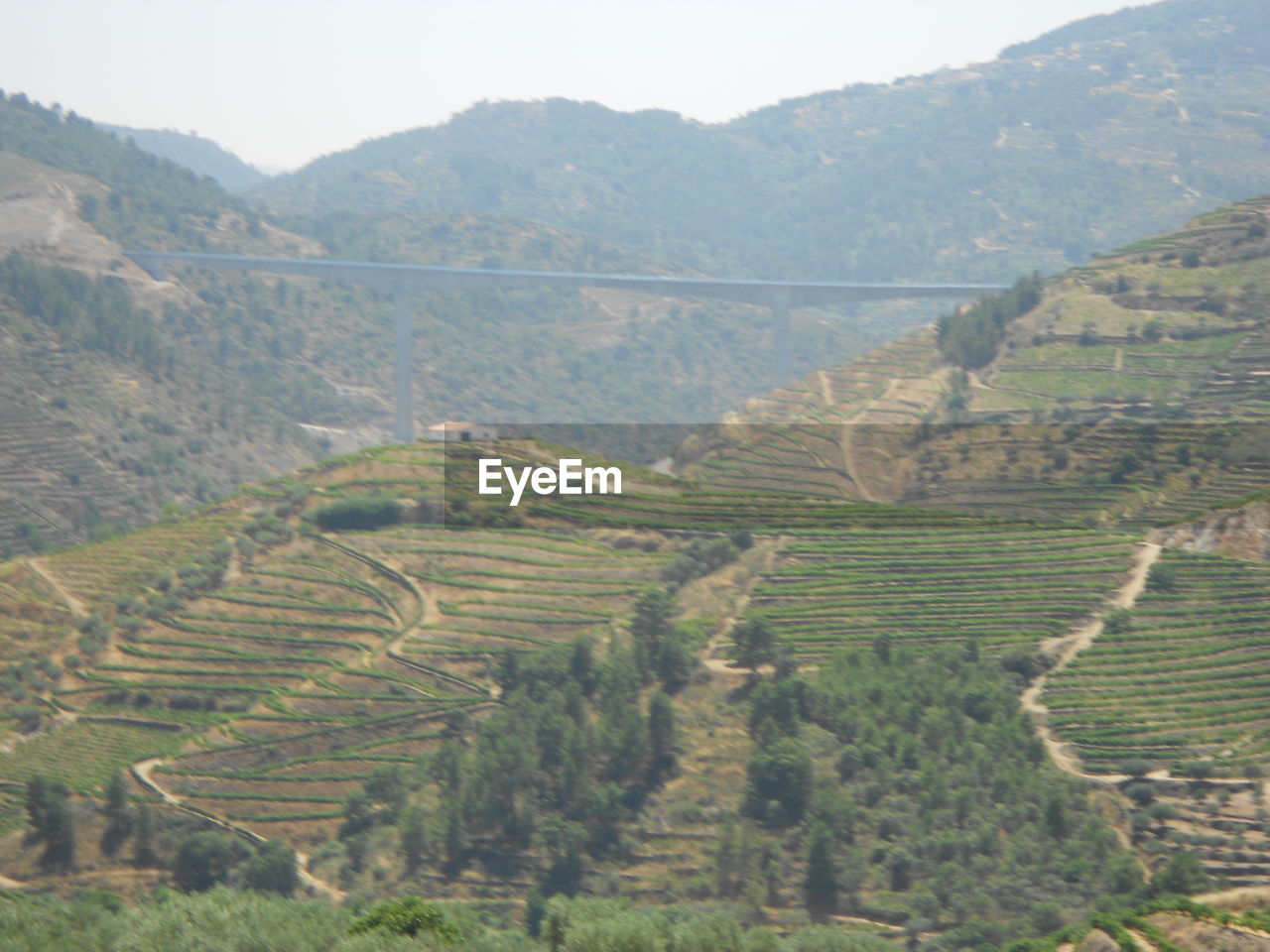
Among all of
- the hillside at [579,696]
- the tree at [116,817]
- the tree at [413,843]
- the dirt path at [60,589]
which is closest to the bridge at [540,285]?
the hillside at [579,696]

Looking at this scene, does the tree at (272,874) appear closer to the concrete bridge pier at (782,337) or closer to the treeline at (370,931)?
the treeline at (370,931)

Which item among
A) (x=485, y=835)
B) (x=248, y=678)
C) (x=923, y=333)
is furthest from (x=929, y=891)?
(x=923, y=333)

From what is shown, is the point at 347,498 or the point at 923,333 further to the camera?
the point at 923,333

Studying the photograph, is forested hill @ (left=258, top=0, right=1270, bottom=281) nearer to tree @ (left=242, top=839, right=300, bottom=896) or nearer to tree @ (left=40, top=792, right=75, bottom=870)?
tree @ (left=242, top=839, right=300, bottom=896)

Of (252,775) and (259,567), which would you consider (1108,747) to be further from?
(259,567)

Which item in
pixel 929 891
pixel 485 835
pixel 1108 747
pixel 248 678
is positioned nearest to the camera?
pixel 929 891

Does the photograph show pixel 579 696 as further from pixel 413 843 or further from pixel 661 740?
pixel 413 843
